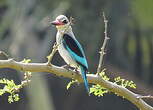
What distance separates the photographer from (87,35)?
1535 cm

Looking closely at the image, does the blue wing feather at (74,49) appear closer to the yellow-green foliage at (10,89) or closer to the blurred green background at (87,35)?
the yellow-green foliage at (10,89)

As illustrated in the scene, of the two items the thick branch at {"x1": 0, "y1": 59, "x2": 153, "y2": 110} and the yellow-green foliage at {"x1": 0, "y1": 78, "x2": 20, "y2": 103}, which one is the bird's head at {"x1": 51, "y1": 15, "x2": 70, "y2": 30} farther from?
the yellow-green foliage at {"x1": 0, "y1": 78, "x2": 20, "y2": 103}

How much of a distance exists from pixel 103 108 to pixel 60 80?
133 cm

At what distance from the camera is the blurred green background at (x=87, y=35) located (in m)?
14.8

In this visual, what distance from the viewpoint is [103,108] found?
16484mm

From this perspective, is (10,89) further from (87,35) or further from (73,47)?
(87,35)

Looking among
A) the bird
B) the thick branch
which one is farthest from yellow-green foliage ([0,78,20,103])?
the bird

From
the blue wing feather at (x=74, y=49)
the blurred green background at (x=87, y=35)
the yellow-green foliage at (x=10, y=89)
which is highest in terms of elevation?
the blue wing feather at (x=74, y=49)

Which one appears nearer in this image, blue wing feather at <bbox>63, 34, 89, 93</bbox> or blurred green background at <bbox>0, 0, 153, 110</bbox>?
blue wing feather at <bbox>63, 34, 89, 93</bbox>

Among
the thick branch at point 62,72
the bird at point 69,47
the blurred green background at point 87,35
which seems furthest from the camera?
the blurred green background at point 87,35

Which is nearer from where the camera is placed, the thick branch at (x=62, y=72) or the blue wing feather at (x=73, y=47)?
the thick branch at (x=62, y=72)

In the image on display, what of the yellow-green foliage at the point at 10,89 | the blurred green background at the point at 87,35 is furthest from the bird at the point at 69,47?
the blurred green background at the point at 87,35

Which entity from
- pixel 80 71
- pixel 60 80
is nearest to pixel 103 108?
pixel 60 80

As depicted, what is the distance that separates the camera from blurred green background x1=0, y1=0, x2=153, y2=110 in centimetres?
1475
